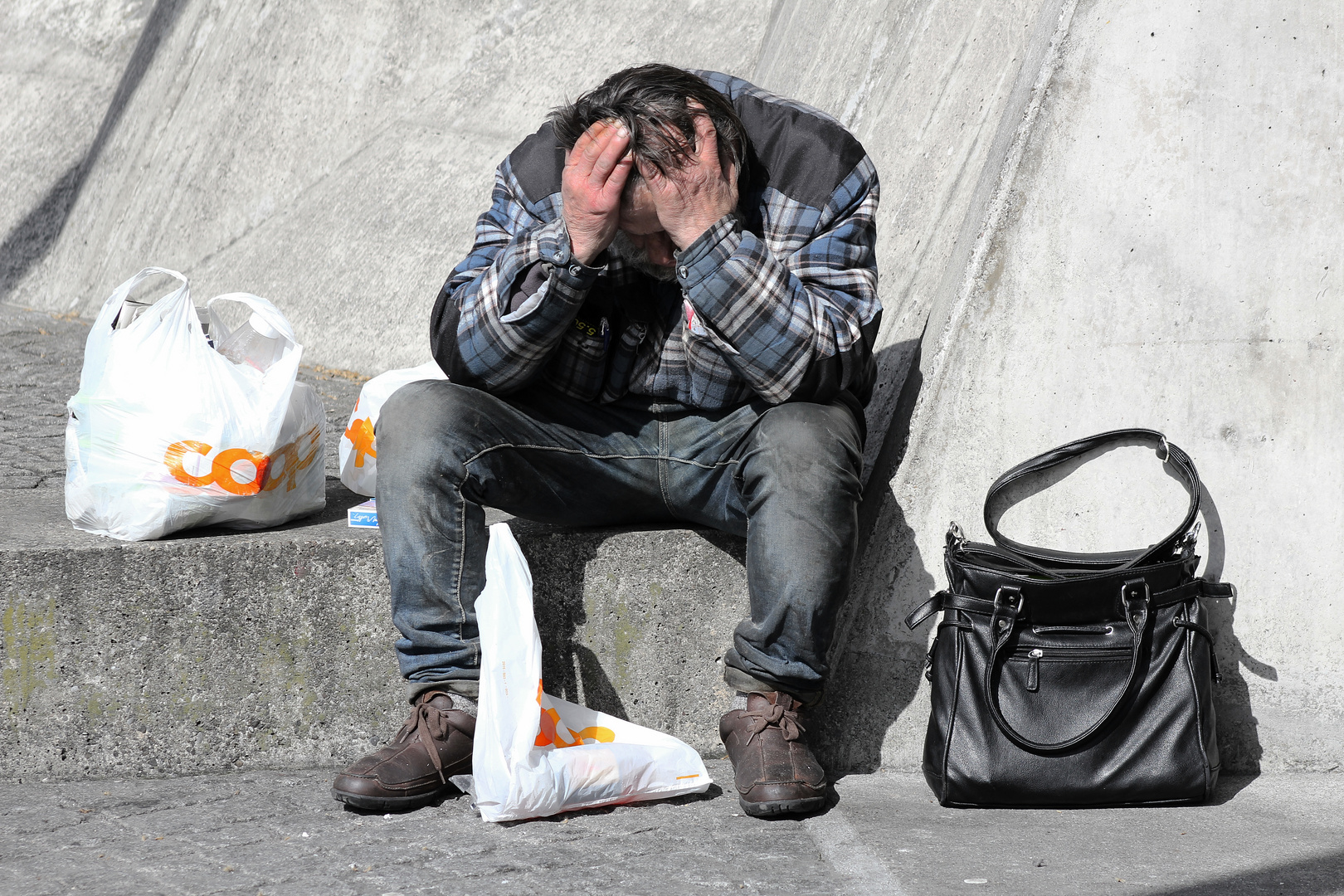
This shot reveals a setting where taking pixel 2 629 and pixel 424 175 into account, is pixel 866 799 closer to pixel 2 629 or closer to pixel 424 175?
pixel 2 629

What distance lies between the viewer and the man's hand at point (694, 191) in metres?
2.19

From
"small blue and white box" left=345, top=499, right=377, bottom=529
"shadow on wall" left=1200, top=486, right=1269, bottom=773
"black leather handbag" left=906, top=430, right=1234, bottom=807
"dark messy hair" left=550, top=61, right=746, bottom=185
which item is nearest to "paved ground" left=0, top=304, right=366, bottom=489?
"small blue and white box" left=345, top=499, right=377, bottom=529

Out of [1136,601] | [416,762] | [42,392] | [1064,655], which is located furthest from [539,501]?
[42,392]

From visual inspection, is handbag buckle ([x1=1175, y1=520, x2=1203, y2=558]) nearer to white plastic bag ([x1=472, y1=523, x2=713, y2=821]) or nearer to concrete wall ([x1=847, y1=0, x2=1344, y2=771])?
concrete wall ([x1=847, y1=0, x2=1344, y2=771])

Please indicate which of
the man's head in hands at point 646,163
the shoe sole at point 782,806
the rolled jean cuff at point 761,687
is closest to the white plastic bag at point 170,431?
the man's head in hands at point 646,163

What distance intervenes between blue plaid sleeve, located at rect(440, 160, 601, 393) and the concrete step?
392 millimetres

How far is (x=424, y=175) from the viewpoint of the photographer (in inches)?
218

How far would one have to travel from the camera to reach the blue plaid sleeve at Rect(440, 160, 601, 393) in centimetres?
223

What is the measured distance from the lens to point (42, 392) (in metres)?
4.36

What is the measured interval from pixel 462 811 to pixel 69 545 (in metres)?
0.92

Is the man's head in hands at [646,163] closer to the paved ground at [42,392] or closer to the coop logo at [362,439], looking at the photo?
the coop logo at [362,439]

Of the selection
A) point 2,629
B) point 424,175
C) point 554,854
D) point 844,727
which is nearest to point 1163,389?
point 844,727

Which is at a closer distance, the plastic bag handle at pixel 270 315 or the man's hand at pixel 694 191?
the man's hand at pixel 694 191

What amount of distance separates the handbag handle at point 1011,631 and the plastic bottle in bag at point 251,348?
5.27 ft
